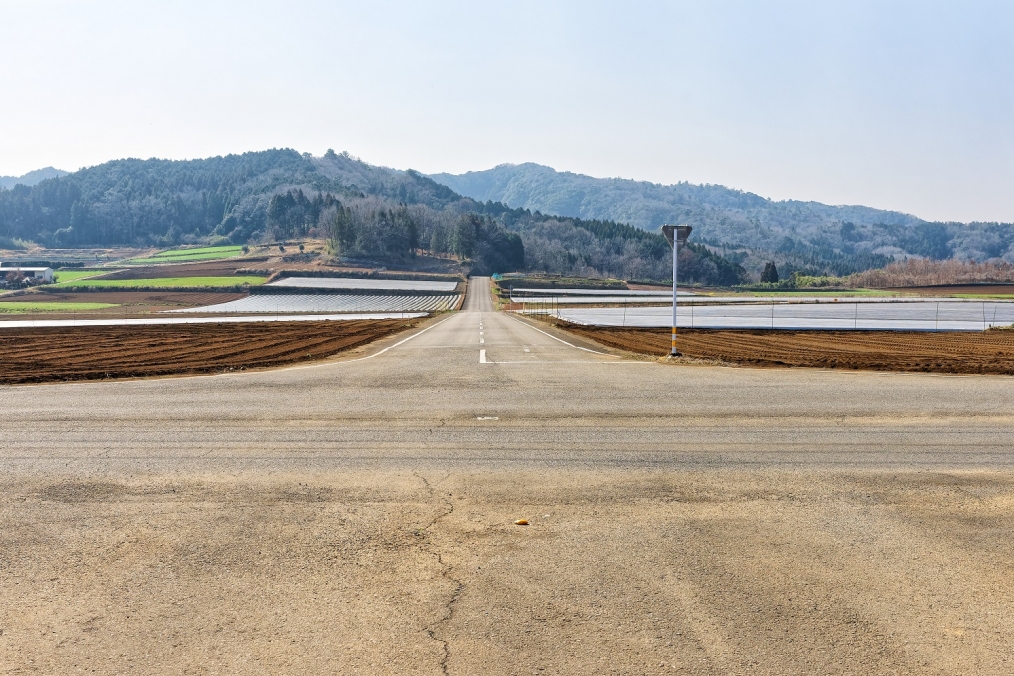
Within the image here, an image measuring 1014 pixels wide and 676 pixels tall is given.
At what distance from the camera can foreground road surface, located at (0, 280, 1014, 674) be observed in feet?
15.3

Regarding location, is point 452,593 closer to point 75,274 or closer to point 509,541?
point 509,541

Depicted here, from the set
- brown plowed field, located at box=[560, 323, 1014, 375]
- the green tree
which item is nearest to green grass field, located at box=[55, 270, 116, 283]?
→ brown plowed field, located at box=[560, 323, 1014, 375]

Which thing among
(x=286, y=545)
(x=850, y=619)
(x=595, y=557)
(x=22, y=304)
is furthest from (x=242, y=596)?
(x=22, y=304)

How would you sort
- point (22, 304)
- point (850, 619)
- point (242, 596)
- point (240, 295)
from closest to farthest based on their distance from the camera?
1. point (850, 619)
2. point (242, 596)
3. point (22, 304)
4. point (240, 295)

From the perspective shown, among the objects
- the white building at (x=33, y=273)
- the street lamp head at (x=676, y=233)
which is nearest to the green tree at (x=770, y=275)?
the white building at (x=33, y=273)

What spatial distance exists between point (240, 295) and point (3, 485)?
107 metres

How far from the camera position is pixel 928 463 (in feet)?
29.7

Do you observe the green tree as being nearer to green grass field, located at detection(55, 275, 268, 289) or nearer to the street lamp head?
green grass field, located at detection(55, 275, 268, 289)

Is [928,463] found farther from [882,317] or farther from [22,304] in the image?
[22,304]

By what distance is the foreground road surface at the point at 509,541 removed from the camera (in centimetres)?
467

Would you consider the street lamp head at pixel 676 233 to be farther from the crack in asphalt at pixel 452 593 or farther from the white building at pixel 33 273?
the white building at pixel 33 273

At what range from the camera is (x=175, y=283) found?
413 ft

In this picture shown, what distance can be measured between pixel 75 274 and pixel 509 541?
167 meters

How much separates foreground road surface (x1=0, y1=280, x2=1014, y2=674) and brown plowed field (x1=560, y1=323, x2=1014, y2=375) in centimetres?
928
